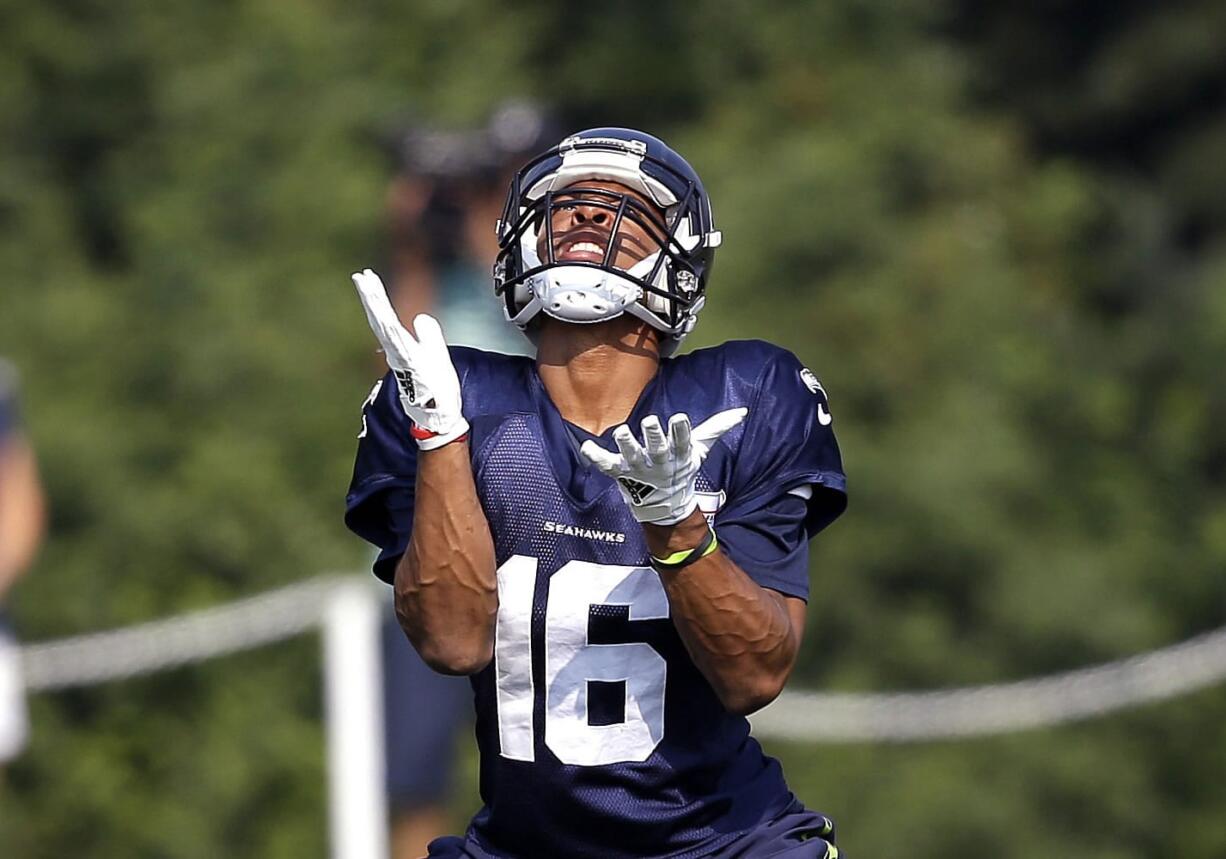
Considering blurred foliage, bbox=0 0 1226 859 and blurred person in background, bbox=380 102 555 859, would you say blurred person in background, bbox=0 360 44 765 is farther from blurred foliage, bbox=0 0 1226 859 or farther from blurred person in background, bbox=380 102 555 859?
blurred foliage, bbox=0 0 1226 859

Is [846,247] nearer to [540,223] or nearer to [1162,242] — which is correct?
[1162,242]

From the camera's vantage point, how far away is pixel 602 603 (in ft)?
13.3

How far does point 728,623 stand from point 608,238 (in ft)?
2.32

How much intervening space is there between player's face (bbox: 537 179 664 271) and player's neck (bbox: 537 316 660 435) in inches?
5.4

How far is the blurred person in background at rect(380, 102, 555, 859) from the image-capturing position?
9031mm

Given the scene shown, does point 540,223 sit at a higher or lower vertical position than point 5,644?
lower

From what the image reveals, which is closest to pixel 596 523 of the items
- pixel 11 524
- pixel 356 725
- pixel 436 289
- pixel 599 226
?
pixel 599 226

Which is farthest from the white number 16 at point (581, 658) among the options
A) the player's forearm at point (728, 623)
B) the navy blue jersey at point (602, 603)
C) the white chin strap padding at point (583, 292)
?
the white chin strap padding at point (583, 292)

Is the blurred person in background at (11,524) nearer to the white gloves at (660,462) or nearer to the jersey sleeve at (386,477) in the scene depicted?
the jersey sleeve at (386,477)

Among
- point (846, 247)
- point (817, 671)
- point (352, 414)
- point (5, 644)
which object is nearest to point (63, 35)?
point (352, 414)

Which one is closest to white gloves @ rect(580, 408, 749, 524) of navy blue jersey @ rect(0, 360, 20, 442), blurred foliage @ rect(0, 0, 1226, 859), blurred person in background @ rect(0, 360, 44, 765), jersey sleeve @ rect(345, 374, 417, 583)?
jersey sleeve @ rect(345, 374, 417, 583)

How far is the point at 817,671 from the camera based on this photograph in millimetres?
14930

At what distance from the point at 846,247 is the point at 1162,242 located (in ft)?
14.5

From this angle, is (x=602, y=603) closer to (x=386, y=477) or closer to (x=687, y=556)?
(x=687, y=556)
